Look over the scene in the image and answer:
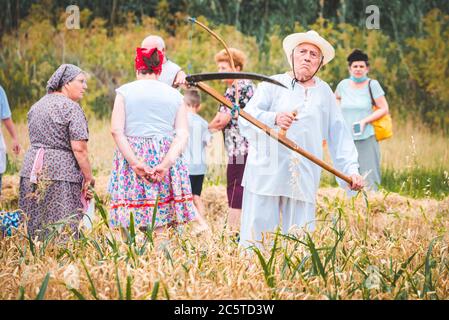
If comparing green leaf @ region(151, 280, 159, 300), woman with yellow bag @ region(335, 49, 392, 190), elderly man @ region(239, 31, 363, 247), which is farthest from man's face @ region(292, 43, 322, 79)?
woman with yellow bag @ region(335, 49, 392, 190)

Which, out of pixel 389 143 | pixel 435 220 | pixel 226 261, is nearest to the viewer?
pixel 226 261

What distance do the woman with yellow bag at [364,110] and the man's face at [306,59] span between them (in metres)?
3.54

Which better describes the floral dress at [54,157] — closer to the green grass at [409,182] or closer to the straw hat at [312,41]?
the straw hat at [312,41]

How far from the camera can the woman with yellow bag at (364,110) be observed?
9211 mm

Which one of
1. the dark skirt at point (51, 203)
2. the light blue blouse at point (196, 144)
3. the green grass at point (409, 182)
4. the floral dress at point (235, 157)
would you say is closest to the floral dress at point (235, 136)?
the floral dress at point (235, 157)

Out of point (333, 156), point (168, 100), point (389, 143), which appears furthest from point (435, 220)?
point (389, 143)

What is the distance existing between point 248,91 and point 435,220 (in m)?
1.82

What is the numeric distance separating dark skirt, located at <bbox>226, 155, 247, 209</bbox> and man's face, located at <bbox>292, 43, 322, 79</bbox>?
5.69 ft

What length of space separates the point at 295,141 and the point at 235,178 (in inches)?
67.8

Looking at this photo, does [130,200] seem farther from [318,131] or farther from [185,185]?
[318,131]

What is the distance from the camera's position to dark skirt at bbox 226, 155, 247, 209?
23.6ft

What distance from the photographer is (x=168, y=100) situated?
582cm
